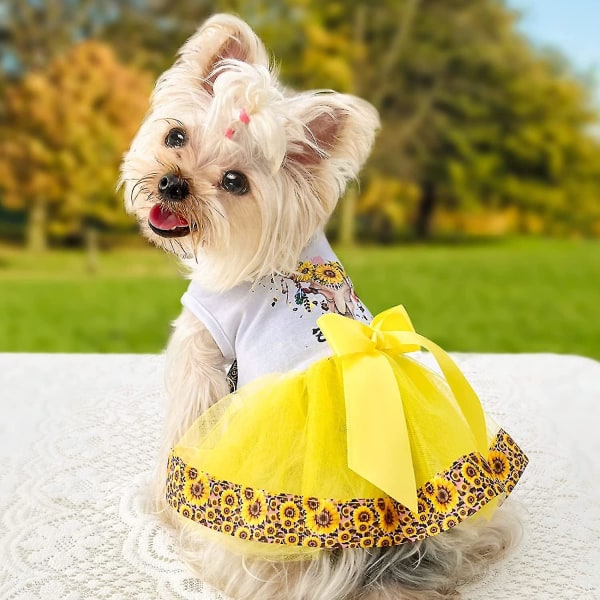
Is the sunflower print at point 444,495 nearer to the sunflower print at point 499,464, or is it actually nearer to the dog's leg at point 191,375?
the sunflower print at point 499,464

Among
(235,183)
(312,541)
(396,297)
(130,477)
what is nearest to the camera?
(312,541)

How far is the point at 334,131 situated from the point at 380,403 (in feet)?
1.41

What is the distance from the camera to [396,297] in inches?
191

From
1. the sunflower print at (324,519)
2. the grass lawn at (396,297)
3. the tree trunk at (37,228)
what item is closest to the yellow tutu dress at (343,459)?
the sunflower print at (324,519)

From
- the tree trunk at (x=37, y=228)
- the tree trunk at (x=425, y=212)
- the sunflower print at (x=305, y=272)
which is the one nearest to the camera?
the sunflower print at (x=305, y=272)

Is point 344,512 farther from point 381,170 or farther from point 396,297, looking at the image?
point 381,170

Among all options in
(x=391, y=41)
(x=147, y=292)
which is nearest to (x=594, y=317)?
(x=391, y=41)

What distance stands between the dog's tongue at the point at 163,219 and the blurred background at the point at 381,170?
125 inches

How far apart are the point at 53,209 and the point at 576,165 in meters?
3.84

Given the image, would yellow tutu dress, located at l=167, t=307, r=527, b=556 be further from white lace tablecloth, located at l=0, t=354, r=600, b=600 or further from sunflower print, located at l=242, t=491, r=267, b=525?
white lace tablecloth, located at l=0, t=354, r=600, b=600

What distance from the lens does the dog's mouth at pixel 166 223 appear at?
1233mm

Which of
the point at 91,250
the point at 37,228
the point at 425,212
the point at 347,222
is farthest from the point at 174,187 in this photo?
the point at 425,212

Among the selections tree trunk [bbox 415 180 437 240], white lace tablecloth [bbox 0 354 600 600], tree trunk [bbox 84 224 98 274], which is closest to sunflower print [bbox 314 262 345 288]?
white lace tablecloth [bbox 0 354 600 600]

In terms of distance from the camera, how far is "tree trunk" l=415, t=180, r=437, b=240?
235 inches
